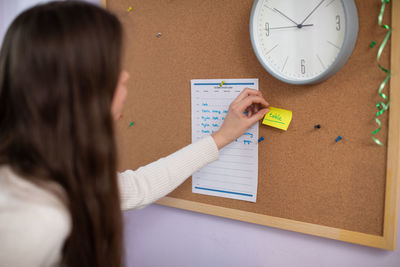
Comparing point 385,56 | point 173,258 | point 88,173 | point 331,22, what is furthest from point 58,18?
point 173,258

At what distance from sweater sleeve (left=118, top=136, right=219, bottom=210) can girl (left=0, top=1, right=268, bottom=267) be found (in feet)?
0.59

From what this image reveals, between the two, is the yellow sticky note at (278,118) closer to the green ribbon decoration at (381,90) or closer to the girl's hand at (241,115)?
the girl's hand at (241,115)

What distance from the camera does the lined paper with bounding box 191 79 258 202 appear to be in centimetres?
79

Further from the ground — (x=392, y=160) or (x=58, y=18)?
(x=58, y=18)

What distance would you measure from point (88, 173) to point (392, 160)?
0.63 metres

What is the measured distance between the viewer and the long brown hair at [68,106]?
460 mm

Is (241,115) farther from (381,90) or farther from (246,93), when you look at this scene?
(381,90)

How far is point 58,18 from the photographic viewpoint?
1.56 ft

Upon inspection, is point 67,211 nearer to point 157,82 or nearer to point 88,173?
point 88,173

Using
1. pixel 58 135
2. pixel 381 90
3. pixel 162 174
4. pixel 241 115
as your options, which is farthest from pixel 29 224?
pixel 381 90

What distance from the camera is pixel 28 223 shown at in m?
0.42

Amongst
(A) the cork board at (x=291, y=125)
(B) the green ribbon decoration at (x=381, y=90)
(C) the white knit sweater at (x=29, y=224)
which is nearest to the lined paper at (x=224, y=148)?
(A) the cork board at (x=291, y=125)

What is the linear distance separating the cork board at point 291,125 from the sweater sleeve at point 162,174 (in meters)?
0.14

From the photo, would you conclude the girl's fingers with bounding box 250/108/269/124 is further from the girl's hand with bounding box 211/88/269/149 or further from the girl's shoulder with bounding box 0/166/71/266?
the girl's shoulder with bounding box 0/166/71/266
